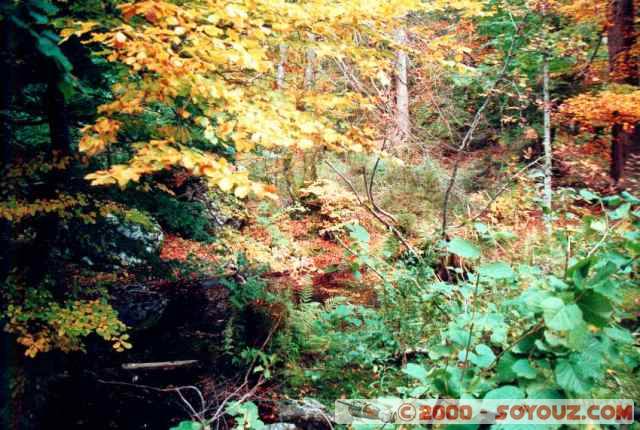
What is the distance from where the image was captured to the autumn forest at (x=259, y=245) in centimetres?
149

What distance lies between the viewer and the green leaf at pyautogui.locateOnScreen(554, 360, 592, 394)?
43.5 inches

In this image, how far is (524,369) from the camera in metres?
1.18

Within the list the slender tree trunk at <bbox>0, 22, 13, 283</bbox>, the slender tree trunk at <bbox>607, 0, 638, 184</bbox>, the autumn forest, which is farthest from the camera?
the slender tree trunk at <bbox>607, 0, 638, 184</bbox>

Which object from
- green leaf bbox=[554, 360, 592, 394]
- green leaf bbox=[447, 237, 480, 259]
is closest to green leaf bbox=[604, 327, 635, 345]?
green leaf bbox=[554, 360, 592, 394]

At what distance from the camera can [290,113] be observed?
309 centimetres

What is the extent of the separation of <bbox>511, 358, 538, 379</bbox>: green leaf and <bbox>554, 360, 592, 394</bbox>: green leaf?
0.20ft

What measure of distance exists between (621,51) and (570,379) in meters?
8.48

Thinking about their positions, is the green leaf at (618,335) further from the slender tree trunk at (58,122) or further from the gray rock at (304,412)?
the slender tree trunk at (58,122)

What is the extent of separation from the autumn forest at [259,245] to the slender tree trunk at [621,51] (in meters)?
0.04

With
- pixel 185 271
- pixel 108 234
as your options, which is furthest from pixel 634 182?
pixel 108 234

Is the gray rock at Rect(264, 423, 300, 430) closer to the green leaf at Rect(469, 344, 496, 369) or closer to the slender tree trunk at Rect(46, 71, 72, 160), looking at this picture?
the green leaf at Rect(469, 344, 496, 369)

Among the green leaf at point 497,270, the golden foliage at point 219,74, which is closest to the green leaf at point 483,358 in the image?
the green leaf at point 497,270

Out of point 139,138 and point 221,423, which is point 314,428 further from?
point 139,138

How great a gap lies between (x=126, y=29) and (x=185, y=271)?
14.9ft
